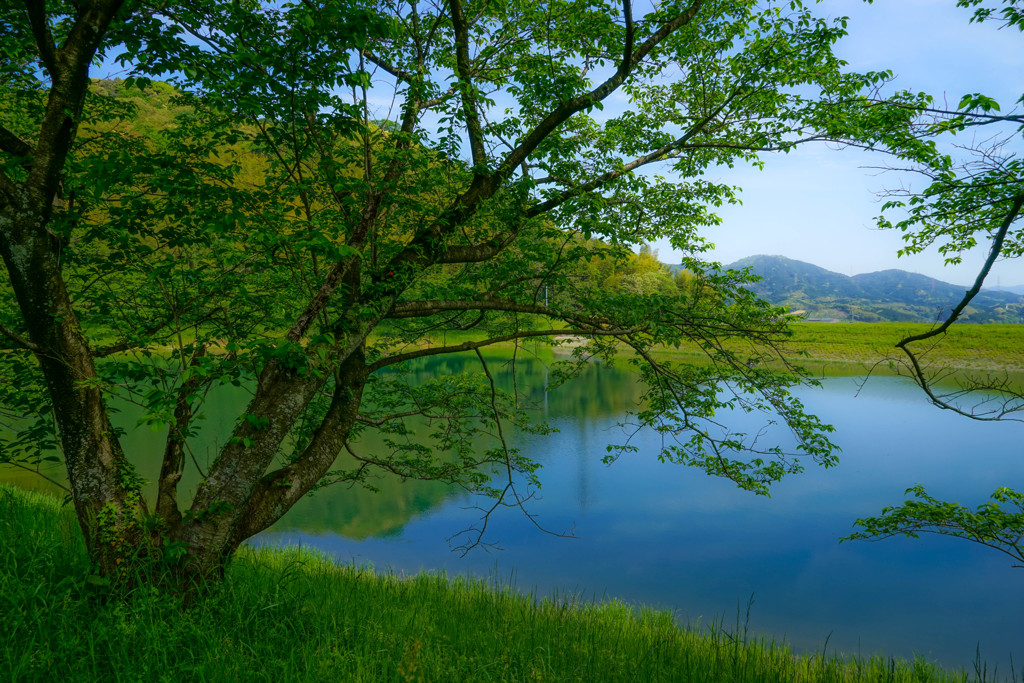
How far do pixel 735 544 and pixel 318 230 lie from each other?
994 cm

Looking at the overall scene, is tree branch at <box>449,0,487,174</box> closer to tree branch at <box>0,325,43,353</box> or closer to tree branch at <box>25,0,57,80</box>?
tree branch at <box>25,0,57,80</box>

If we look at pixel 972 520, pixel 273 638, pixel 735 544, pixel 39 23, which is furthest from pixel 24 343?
pixel 735 544

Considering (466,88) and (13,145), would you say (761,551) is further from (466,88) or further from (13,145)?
(13,145)

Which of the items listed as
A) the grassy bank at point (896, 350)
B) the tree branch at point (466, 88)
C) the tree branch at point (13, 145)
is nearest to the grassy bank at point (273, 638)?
the tree branch at point (13, 145)

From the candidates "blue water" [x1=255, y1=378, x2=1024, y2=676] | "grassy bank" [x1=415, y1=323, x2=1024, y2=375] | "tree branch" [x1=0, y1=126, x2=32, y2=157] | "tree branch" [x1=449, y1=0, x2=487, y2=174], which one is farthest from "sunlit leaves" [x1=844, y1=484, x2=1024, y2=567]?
"grassy bank" [x1=415, y1=323, x2=1024, y2=375]

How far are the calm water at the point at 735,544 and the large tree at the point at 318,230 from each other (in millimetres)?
2729

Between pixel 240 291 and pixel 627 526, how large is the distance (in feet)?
30.5

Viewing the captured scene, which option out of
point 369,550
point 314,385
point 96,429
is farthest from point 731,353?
point 369,550

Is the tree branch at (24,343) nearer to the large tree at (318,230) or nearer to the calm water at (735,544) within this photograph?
the large tree at (318,230)

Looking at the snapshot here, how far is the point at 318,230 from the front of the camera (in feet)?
11.5

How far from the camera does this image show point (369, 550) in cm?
902

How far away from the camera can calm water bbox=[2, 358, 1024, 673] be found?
310 inches

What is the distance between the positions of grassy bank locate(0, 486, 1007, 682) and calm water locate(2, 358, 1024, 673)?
7.94 feet

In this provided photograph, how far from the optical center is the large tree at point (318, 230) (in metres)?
3.40
